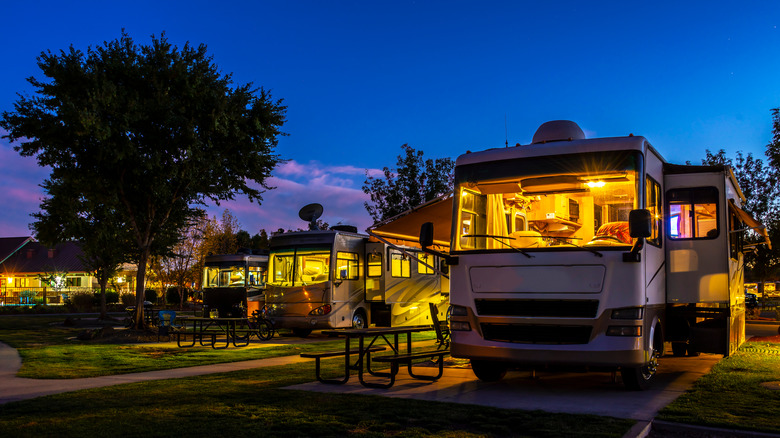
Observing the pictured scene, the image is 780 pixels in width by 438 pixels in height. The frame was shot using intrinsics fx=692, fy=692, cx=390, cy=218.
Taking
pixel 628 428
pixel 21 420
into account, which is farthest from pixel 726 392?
pixel 21 420

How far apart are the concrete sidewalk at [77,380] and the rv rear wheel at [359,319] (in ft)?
21.9

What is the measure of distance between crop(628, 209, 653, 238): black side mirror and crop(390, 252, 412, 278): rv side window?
13.0 meters

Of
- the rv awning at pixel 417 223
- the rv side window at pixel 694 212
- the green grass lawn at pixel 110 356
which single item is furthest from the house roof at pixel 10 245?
the rv side window at pixel 694 212

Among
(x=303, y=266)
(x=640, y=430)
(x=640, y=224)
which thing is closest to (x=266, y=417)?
(x=640, y=430)

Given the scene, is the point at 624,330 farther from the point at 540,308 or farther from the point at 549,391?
the point at 549,391

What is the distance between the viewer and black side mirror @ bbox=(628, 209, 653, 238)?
7629 millimetres

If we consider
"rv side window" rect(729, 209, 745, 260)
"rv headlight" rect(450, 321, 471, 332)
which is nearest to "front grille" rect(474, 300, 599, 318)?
"rv headlight" rect(450, 321, 471, 332)

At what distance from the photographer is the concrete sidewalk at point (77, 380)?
29.3 feet

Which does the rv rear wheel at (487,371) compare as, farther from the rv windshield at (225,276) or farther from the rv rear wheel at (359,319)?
the rv windshield at (225,276)

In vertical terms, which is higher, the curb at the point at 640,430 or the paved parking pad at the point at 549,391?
the curb at the point at 640,430

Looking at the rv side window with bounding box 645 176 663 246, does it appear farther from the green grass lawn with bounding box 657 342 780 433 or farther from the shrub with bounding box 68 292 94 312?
the shrub with bounding box 68 292 94 312

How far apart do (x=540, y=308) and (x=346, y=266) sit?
466 inches

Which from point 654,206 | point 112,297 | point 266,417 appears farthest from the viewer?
point 112,297

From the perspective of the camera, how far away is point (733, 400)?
7742 millimetres
